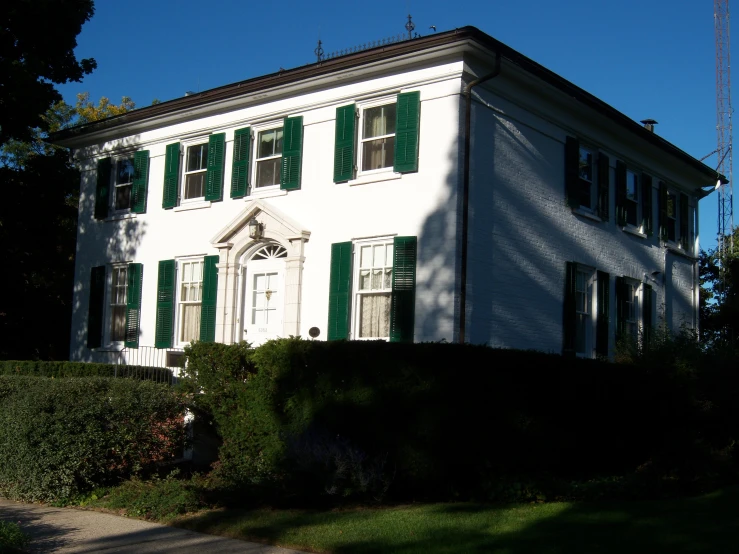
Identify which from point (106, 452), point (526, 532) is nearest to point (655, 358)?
point (526, 532)

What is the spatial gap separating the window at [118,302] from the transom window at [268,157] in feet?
14.9

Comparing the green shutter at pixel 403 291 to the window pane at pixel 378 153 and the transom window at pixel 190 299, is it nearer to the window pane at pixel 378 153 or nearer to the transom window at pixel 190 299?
the window pane at pixel 378 153

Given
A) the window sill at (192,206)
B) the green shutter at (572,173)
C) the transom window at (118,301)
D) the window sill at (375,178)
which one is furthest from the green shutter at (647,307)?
the transom window at (118,301)

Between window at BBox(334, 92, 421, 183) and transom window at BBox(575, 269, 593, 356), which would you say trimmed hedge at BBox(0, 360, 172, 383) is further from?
transom window at BBox(575, 269, 593, 356)

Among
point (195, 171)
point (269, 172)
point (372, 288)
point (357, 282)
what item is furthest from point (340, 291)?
point (195, 171)

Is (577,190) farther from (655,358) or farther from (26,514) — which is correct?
(26,514)

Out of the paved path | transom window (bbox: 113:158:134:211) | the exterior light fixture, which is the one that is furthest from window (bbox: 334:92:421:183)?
the paved path

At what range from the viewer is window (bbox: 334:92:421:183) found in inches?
575

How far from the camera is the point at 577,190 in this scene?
17.1 meters

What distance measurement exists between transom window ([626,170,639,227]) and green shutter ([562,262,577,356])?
335 centimetres

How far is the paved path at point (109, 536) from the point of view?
27.0 feet

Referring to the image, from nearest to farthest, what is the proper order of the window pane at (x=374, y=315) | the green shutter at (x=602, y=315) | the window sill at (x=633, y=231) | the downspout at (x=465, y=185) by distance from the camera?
the downspout at (x=465, y=185) < the window pane at (x=374, y=315) < the green shutter at (x=602, y=315) < the window sill at (x=633, y=231)

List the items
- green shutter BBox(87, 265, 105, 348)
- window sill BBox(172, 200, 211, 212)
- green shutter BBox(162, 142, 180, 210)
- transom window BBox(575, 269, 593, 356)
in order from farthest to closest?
green shutter BBox(87, 265, 105, 348)
green shutter BBox(162, 142, 180, 210)
window sill BBox(172, 200, 211, 212)
transom window BBox(575, 269, 593, 356)

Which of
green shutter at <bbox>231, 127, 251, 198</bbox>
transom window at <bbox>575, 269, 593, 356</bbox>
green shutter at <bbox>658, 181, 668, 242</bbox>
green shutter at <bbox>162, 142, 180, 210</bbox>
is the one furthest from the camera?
green shutter at <bbox>658, 181, 668, 242</bbox>
